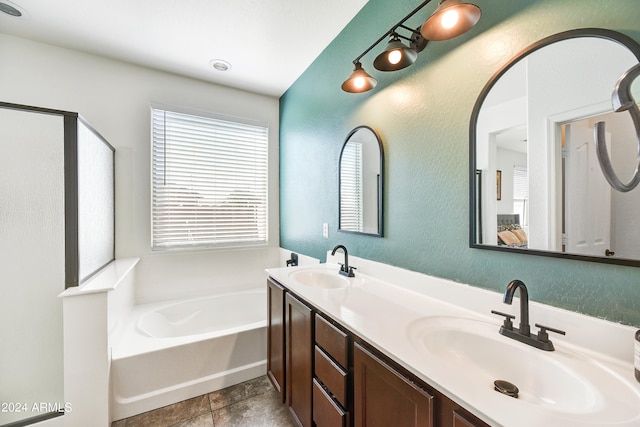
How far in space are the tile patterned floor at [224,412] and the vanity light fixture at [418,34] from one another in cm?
211

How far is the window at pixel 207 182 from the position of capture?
2525 mm

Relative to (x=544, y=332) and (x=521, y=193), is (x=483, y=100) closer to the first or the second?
(x=521, y=193)

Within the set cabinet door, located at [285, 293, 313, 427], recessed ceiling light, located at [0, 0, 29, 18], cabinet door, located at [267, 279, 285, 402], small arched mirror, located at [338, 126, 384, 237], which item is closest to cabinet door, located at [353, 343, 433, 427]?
cabinet door, located at [285, 293, 313, 427]

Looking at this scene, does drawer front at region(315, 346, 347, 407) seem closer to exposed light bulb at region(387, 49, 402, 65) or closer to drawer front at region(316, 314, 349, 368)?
drawer front at region(316, 314, 349, 368)

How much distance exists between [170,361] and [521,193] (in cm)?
226

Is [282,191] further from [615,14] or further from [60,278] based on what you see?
[615,14]

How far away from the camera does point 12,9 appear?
1.72m

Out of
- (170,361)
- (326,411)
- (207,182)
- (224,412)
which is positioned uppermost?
(207,182)

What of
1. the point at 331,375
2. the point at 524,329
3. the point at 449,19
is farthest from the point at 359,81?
the point at 331,375

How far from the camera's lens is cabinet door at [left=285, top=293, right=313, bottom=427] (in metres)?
1.25

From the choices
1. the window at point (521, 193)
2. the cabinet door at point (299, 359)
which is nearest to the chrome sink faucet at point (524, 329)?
the window at point (521, 193)

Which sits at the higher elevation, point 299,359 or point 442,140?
point 442,140

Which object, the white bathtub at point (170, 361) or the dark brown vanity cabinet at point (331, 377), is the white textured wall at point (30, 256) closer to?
the white bathtub at point (170, 361)

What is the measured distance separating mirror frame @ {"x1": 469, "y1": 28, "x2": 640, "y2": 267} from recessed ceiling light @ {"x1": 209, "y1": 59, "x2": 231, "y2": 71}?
2202 mm
